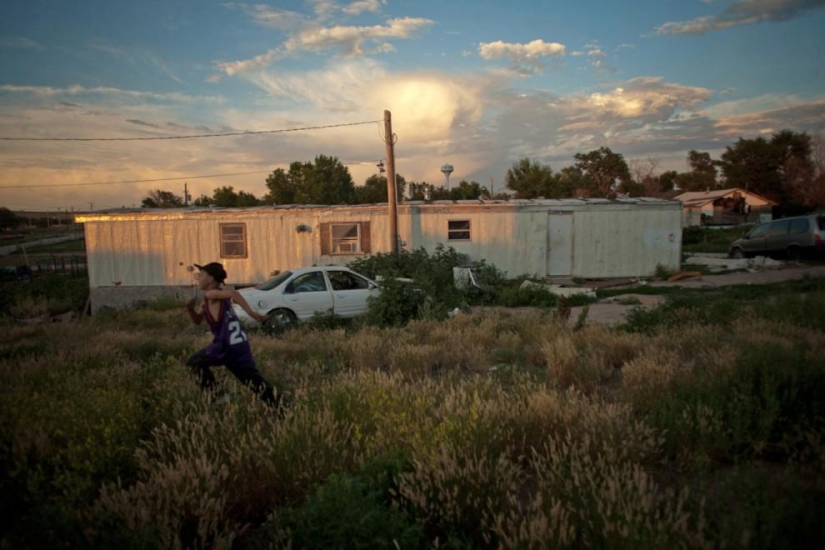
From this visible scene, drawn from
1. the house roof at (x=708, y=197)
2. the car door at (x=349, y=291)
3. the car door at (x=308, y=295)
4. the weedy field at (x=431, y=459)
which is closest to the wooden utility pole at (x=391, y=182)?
the car door at (x=349, y=291)

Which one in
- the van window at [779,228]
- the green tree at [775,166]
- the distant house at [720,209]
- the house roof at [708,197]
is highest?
the green tree at [775,166]

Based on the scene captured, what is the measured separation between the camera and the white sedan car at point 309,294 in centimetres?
1015

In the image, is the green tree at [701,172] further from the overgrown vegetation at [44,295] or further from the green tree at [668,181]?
the overgrown vegetation at [44,295]

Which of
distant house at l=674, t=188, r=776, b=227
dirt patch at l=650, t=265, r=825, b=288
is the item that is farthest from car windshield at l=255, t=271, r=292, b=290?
distant house at l=674, t=188, r=776, b=227

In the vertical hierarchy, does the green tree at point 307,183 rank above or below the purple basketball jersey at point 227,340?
above

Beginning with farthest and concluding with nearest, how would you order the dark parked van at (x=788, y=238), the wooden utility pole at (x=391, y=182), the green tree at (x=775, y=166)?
the green tree at (x=775, y=166) < the dark parked van at (x=788, y=238) < the wooden utility pole at (x=391, y=182)

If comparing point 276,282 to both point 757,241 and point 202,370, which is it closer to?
point 202,370

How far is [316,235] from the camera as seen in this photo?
17.2m

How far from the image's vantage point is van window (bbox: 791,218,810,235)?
18.1 metres

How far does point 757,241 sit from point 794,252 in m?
1.42

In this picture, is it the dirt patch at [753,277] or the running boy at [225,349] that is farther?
the dirt patch at [753,277]

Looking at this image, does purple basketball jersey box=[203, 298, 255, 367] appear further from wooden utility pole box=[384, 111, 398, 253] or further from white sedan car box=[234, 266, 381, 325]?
wooden utility pole box=[384, 111, 398, 253]

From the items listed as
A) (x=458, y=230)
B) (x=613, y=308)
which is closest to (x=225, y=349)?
(x=613, y=308)

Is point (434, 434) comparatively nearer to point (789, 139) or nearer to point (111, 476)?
point (111, 476)
